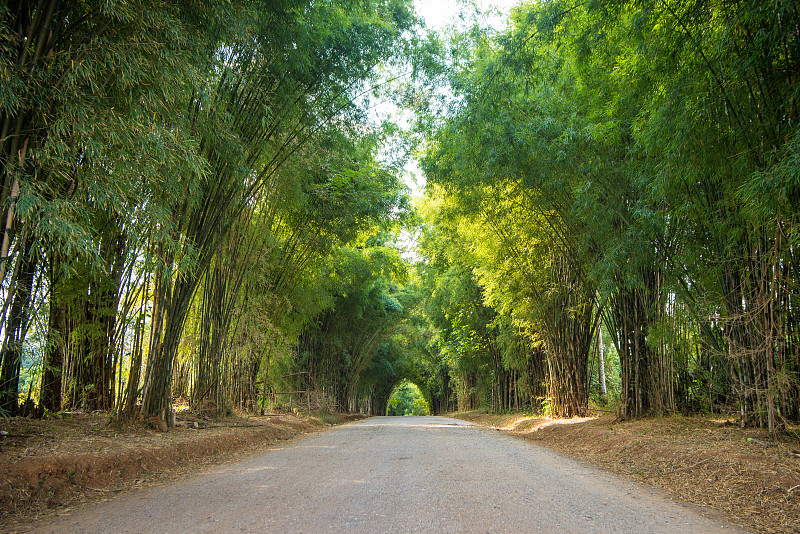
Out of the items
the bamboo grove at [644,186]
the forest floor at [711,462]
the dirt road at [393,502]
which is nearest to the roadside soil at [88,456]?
the dirt road at [393,502]

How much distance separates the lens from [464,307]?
40.6ft

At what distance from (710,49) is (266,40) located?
371 cm

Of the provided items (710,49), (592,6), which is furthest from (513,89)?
(710,49)

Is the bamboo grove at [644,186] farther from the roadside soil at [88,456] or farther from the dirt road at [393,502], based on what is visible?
the roadside soil at [88,456]

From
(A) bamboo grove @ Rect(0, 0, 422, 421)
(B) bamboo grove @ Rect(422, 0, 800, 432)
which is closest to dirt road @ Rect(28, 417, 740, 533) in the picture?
(A) bamboo grove @ Rect(0, 0, 422, 421)

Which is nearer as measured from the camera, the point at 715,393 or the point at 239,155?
the point at 239,155

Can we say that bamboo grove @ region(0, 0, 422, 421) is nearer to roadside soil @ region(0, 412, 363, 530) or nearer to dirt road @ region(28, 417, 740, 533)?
roadside soil @ region(0, 412, 363, 530)

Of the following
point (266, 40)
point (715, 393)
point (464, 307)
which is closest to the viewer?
point (266, 40)

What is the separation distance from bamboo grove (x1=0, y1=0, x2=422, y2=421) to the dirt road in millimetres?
1453

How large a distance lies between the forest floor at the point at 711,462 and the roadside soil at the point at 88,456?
12.1 ft

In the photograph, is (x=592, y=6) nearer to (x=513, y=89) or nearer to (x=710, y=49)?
(x=710, y=49)

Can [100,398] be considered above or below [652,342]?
below

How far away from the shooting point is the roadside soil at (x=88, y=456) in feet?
8.75

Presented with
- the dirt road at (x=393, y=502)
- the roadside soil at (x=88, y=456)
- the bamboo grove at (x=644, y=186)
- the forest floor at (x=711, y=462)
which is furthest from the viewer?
the bamboo grove at (x=644, y=186)
